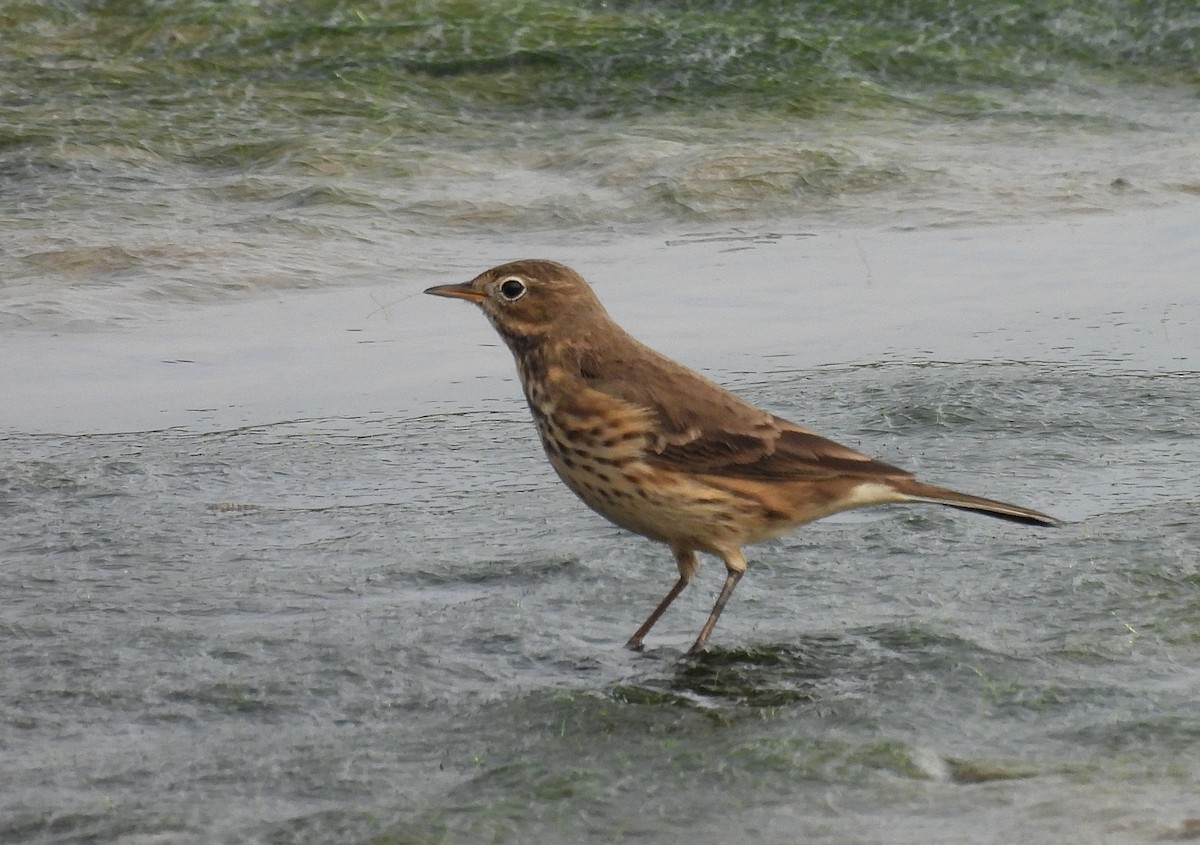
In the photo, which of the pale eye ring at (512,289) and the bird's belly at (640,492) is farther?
the pale eye ring at (512,289)

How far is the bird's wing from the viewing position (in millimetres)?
5262

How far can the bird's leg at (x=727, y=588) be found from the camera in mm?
5074

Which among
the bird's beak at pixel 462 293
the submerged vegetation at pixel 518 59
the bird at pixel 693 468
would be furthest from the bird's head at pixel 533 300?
the submerged vegetation at pixel 518 59

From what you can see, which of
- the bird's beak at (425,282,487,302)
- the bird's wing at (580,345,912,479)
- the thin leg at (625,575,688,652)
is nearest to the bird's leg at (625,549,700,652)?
the thin leg at (625,575,688,652)

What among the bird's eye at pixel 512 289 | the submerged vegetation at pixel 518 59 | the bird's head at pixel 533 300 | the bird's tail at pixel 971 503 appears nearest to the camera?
the bird's tail at pixel 971 503

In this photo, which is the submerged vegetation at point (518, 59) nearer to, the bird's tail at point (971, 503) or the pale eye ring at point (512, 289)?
the pale eye ring at point (512, 289)

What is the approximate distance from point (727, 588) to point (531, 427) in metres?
2.25

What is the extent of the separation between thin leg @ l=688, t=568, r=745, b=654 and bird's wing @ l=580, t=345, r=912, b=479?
29 centimetres

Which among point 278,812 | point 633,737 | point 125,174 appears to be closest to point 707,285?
point 125,174

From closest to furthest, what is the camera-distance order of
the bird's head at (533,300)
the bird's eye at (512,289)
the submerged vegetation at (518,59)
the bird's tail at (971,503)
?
the bird's tail at (971,503), the bird's head at (533,300), the bird's eye at (512,289), the submerged vegetation at (518,59)

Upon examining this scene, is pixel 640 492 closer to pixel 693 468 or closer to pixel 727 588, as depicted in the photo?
pixel 693 468

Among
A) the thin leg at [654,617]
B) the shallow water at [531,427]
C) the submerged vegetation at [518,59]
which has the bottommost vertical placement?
the thin leg at [654,617]

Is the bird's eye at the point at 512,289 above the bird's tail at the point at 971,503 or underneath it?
above

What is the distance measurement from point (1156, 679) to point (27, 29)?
444 inches
